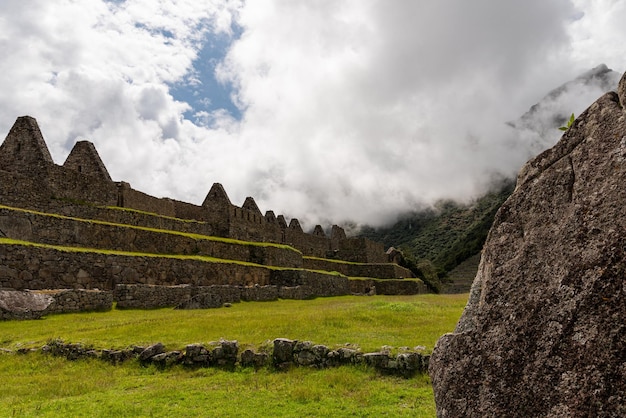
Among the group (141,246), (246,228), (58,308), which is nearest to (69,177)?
(141,246)

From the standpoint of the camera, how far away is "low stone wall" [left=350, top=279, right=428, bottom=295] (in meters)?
38.3

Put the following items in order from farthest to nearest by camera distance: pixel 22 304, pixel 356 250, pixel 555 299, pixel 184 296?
1. pixel 356 250
2. pixel 184 296
3. pixel 22 304
4. pixel 555 299

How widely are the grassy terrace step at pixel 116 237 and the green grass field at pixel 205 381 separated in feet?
20.7

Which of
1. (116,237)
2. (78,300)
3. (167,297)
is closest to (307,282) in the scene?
(167,297)

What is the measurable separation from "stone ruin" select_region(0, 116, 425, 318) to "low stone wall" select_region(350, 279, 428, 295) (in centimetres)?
437

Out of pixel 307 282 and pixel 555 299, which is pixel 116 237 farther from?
pixel 555 299

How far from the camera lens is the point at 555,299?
2502 millimetres

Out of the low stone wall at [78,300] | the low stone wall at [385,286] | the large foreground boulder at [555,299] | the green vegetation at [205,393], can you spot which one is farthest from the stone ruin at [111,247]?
the large foreground boulder at [555,299]

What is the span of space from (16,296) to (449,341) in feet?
47.5

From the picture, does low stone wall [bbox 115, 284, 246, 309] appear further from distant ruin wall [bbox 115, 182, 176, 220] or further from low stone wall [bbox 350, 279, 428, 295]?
low stone wall [bbox 350, 279, 428, 295]

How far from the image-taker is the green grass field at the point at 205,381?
610 centimetres

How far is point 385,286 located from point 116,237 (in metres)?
25.7

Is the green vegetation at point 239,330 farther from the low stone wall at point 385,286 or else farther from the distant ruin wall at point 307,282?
the low stone wall at point 385,286

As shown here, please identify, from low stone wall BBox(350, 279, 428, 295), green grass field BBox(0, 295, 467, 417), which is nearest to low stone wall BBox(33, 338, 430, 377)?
green grass field BBox(0, 295, 467, 417)
